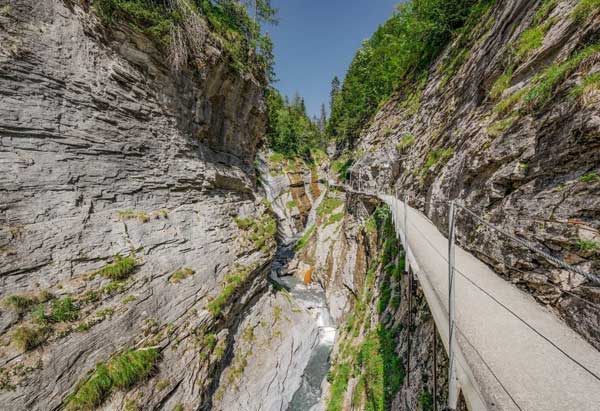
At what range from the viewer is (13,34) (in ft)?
17.7

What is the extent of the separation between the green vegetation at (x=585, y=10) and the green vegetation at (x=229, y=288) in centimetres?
1248

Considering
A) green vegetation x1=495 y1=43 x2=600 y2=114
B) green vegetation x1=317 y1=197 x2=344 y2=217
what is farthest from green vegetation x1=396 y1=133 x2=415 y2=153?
green vegetation x1=317 y1=197 x2=344 y2=217

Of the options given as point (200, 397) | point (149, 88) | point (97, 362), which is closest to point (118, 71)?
point (149, 88)

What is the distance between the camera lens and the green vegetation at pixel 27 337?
4514mm

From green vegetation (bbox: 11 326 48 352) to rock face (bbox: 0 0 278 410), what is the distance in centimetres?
2

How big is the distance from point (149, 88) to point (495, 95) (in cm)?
1187

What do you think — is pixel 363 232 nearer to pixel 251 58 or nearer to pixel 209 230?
pixel 209 230

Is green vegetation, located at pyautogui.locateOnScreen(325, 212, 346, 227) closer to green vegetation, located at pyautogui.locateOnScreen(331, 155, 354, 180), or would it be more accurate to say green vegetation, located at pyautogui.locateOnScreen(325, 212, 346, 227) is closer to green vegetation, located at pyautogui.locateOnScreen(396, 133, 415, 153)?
green vegetation, located at pyautogui.locateOnScreen(331, 155, 354, 180)

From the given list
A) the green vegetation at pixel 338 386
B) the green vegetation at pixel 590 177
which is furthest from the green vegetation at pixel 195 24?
the green vegetation at pixel 338 386

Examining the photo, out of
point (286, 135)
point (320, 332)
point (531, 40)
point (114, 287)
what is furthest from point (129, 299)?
point (286, 135)

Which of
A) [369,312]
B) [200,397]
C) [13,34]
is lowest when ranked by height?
[200,397]

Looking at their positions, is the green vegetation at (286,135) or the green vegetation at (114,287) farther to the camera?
the green vegetation at (286,135)

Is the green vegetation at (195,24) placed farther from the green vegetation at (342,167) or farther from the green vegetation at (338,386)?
the green vegetation at (342,167)

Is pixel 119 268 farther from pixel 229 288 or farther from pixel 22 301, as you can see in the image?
pixel 229 288
